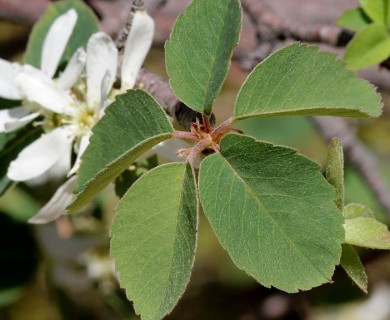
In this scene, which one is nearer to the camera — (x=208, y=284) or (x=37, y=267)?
(x=37, y=267)

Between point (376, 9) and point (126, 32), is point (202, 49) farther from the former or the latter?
point (376, 9)

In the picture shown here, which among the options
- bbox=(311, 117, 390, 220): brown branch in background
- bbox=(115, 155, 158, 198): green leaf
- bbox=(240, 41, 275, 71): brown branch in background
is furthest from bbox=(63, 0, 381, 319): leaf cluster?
bbox=(311, 117, 390, 220): brown branch in background

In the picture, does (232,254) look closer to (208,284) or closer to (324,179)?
(324,179)

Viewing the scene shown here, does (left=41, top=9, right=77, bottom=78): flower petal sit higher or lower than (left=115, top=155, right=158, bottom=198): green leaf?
higher

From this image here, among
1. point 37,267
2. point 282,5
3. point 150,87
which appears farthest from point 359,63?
point 37,267

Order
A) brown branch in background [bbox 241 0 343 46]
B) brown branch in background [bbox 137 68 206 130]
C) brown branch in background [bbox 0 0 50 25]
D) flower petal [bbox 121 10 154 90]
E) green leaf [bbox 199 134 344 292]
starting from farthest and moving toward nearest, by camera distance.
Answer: brown branch in background [bbox 0 0 50 25]
brown branch in background [bbox 241 0 343 46]
flower petal [bbox 121 10 154 90]
brown branch in background [bbox 137 68 206 130]
green leaf [bbox 199 134 344 292]

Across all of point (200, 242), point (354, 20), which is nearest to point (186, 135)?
point (354, 20)

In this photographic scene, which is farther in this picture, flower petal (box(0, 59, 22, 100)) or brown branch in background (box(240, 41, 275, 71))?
brown branch in background (box(240, 41, 275, 71))

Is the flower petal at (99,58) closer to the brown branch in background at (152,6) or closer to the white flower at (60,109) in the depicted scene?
the white flower at (60,109)

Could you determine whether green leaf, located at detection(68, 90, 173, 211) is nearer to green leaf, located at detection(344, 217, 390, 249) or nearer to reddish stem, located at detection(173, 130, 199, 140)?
reddish stem, located at detection(173, 130, 199, 140)
